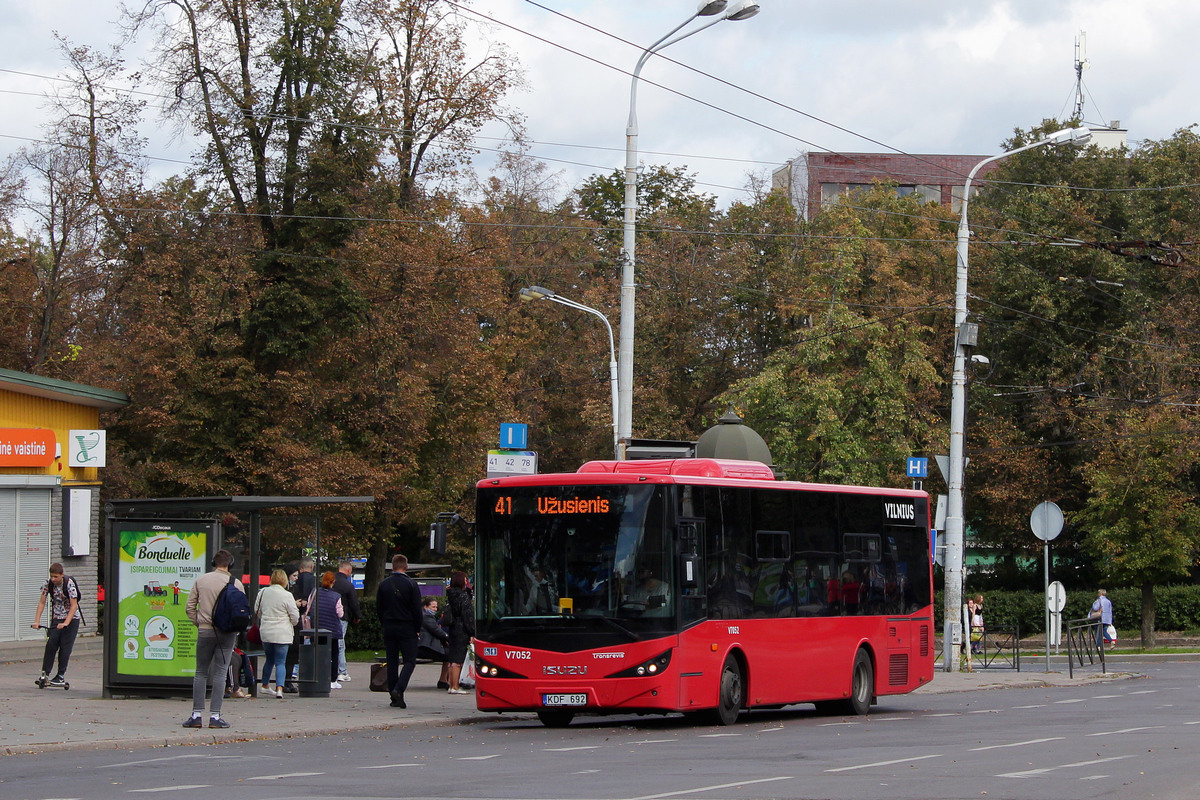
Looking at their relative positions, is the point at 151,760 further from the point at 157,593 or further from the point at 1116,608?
the point at 1116,608

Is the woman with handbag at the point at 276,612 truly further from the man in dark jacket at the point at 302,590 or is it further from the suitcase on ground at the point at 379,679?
the suitcase on ground at the point at 379,679

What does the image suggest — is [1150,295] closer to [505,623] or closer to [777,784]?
[505,623]

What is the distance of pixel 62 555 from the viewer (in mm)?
32094

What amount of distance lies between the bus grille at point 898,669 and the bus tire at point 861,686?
1.56 feet

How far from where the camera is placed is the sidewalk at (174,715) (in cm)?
1508

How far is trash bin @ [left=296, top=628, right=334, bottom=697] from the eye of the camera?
21172 millimetres

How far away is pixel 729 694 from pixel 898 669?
14.9ft

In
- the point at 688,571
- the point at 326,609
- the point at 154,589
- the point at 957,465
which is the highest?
the point at 957,465

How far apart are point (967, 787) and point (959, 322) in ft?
67.3

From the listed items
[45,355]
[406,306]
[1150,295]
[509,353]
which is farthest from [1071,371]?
[45,355]

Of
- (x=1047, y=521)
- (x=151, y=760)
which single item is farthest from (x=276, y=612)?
(x=1047, y=521)

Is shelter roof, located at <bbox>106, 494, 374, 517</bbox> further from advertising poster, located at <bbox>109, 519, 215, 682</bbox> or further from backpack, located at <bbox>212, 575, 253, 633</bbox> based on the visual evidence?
backpack, located at <bbox>212, 575, 253, 633</bbox>

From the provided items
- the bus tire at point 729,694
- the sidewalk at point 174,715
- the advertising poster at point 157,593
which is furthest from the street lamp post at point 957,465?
the advertising poster at point 157,593

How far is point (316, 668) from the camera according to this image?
21219 millimetres
